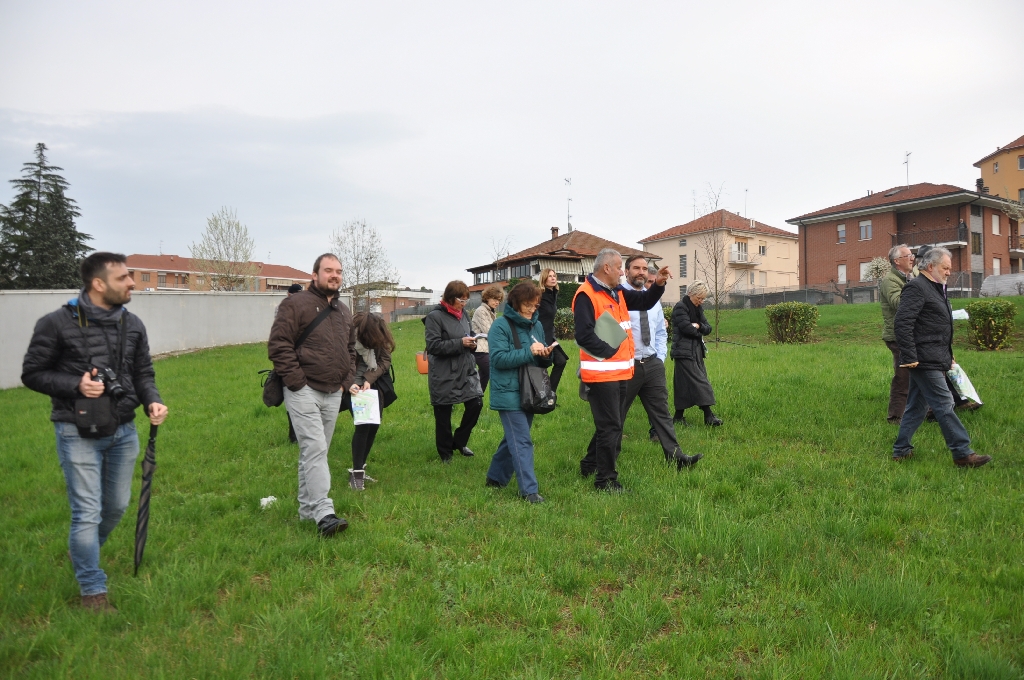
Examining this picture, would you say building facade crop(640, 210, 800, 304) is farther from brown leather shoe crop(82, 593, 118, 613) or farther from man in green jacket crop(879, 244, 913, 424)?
brown leather shoe crop(82, 593, 118, 613)

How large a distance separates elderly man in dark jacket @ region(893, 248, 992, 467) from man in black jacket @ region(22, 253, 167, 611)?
6250 millimetres

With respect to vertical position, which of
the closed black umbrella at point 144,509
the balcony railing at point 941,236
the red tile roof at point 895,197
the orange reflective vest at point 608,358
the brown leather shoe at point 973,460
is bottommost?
the brown leather shoe at point 973,460

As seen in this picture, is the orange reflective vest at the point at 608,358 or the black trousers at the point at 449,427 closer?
the orange reflective vest at the point at 608,358

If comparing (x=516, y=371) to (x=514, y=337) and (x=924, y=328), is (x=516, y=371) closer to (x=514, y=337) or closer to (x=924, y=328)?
(x=514, y=337)

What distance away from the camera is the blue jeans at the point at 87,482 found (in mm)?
3820

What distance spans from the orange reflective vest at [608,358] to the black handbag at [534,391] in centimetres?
34

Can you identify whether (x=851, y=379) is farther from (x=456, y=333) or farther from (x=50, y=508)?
(x=50, y=508)

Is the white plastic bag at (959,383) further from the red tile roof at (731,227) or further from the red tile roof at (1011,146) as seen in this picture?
the red tile roof at (1011,146)

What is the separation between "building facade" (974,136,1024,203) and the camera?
2491 inches

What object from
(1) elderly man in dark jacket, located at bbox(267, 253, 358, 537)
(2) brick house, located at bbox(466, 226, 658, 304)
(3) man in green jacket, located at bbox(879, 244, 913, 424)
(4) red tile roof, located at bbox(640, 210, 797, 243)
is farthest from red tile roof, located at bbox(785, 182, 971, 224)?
(1) elderly man in dark jacket, located at bbox(267, 253, 358, 537)

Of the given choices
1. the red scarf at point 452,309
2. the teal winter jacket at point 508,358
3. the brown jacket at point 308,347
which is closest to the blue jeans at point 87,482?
the brown jacket at point 308,347

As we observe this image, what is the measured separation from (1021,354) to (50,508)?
49.8 feet

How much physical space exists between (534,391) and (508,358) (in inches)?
14.1

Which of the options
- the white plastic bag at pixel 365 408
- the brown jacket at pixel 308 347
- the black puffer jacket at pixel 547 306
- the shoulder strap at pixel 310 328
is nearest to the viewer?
the brown jacket at pixel 308 347
